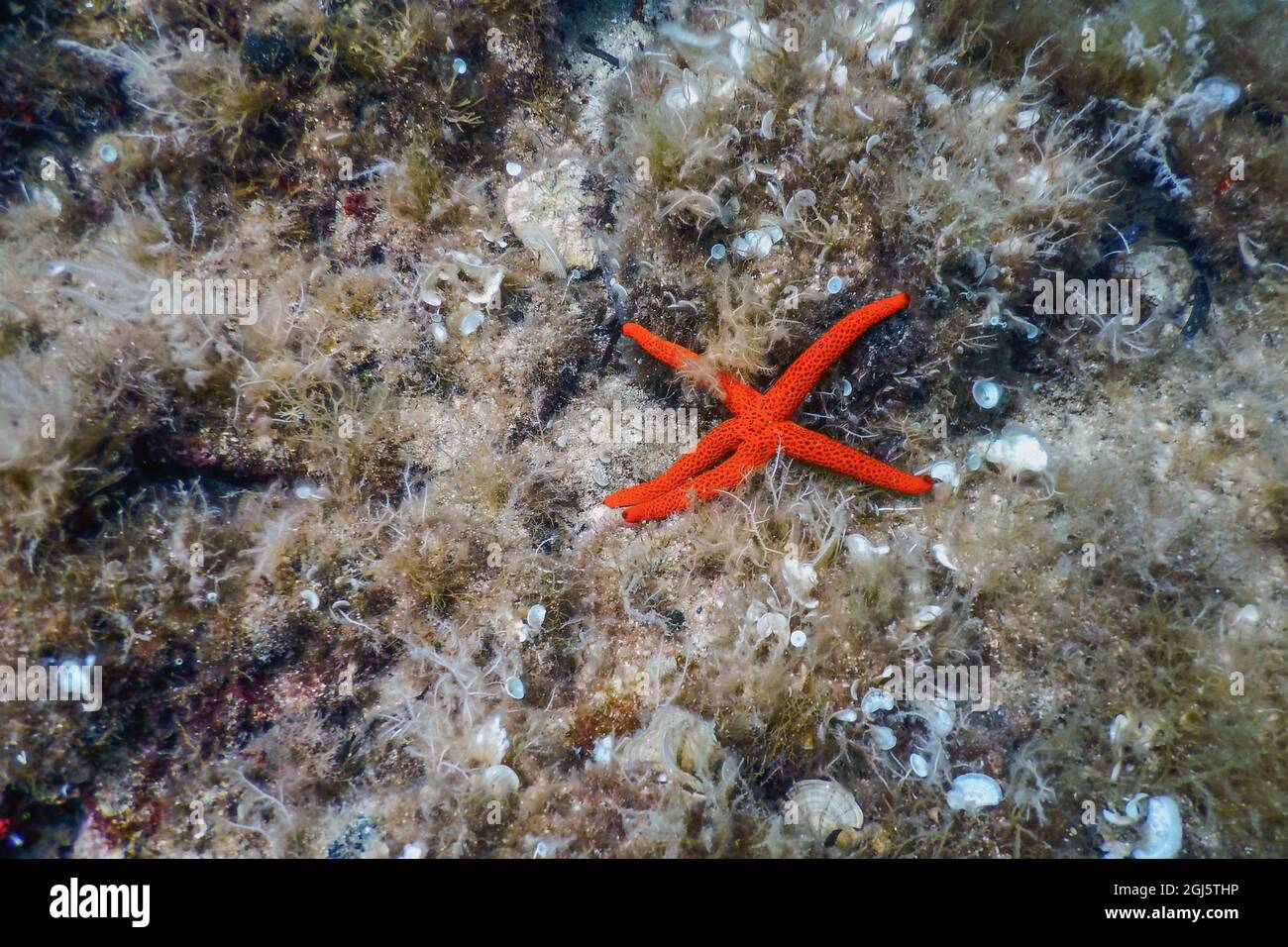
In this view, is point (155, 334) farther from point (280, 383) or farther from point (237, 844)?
point (237, 844)

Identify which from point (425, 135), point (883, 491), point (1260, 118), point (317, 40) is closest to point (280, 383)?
point (425, 135)

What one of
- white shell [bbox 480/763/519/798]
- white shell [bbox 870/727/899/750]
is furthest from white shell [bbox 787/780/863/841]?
white shell [bbox 480/763/519/798]

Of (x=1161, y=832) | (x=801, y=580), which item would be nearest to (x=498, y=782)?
(x=801, y=580)

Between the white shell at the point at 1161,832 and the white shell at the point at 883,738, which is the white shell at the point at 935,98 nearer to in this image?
the white shell at the point at 883,738

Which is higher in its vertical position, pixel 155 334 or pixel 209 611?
pixel 155 334

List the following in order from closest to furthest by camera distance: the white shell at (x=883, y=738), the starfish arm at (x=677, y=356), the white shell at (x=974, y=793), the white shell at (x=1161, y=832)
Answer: the white shell at (x=1161, y=832)
the white shell at (x=974, y=793)
the white shell at (x=883, y=738)
the starfish arm at (x=677, y=356)

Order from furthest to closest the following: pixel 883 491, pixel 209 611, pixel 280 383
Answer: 1. pixel 883 491
2. pixel 280 383
3. pixel 209 611

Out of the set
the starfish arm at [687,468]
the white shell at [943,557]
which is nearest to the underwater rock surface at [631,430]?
the white shell at [943,557]
